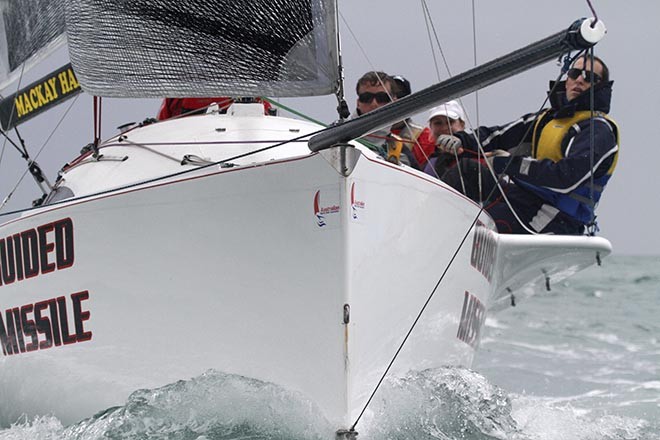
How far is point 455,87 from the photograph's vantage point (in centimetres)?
308

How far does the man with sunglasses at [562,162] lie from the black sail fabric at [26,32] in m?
2.21

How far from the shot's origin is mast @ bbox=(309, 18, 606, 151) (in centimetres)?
296

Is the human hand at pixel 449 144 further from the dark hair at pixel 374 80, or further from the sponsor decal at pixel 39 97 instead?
the sponsor decal at pixel 39 97

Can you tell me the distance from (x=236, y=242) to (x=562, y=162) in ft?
7.05

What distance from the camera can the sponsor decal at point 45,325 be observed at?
4.03 m

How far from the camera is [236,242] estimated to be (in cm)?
362

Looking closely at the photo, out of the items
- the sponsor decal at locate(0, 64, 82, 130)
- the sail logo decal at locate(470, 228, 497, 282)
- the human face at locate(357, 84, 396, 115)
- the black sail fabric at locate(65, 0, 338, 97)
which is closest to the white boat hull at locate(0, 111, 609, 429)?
the sail logo decal at locate(470, 228, 497, 282)

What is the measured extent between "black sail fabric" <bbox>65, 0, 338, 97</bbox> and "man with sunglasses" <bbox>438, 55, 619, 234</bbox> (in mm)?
1688

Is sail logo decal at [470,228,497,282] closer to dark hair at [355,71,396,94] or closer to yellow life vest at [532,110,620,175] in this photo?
yellow life vest at [532,110,620,175]

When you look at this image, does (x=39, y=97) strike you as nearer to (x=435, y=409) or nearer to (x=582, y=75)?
(x=582, y=75)

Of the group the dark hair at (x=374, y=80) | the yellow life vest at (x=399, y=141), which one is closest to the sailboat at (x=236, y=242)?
the yellow life vest at (x=399, y=141)

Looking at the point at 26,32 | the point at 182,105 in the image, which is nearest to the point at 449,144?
the point at 182,105

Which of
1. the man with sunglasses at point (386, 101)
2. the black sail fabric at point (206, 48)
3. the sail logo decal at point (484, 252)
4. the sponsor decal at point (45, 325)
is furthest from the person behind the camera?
the man with sunglasses at point (386, 101)

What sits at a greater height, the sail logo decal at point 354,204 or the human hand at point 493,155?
the human hand at point 493,155
